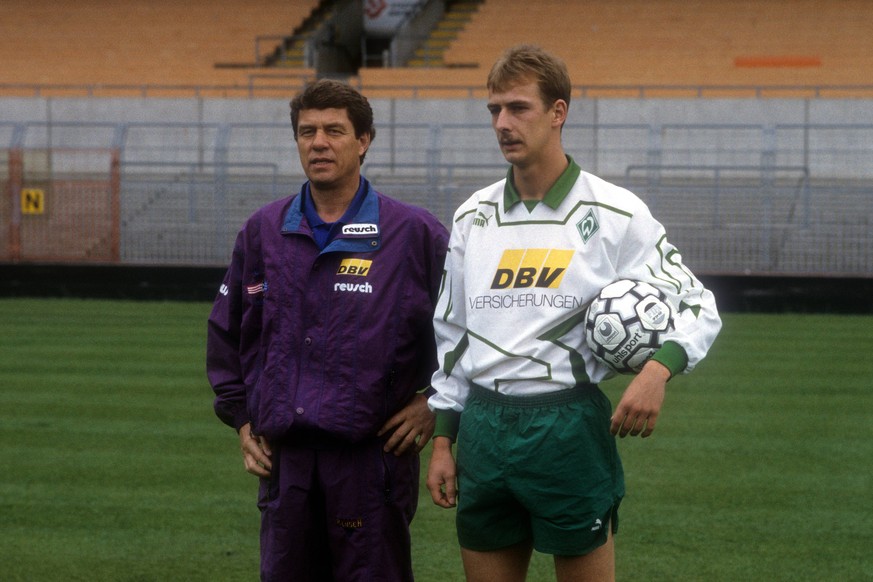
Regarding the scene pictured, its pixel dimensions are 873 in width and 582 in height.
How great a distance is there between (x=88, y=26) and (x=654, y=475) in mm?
26164

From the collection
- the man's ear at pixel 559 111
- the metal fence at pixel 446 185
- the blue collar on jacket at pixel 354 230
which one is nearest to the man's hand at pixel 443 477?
the blue collar on jacket at pixel 354 230

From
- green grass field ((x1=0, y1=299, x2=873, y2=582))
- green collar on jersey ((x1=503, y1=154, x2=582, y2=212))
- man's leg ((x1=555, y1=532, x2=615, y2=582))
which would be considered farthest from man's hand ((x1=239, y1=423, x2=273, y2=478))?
green grass field ((x1=0, y1=299, x2=873, y2=582))

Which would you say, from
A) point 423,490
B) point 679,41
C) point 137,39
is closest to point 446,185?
point 679,41

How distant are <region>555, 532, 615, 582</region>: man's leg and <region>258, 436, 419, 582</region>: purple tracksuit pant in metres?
0.56

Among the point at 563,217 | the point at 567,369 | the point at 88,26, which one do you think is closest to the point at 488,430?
the point at 567,369

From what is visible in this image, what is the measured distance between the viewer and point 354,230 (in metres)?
3.73

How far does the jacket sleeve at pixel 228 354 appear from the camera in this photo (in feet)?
12.6

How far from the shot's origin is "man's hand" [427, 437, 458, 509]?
351 cm

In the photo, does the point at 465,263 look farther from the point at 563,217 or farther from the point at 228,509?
the point at 228,509

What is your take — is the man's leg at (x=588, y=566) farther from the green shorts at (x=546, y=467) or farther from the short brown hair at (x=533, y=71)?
the short brown hair at (x=533, y=71)

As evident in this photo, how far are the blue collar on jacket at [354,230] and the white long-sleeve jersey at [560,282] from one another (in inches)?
15.7

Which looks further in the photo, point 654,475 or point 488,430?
point 654,475

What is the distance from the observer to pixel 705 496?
684 cm

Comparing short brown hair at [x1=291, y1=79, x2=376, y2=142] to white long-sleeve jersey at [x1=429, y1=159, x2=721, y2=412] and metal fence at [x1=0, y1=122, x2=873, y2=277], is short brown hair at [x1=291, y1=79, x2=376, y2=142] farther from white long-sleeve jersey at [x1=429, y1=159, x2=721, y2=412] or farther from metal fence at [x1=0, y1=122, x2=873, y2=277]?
metal fence at [x1=0, y1=122, x2=873, y2=277]
